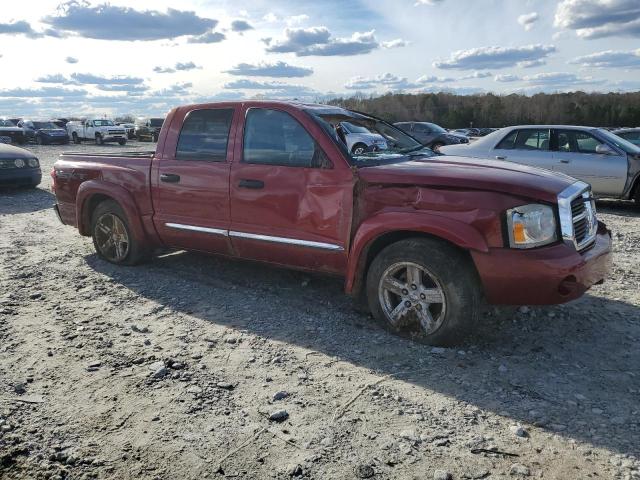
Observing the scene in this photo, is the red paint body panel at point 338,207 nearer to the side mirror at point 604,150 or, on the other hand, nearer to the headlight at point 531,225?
the headlight at point 531,225

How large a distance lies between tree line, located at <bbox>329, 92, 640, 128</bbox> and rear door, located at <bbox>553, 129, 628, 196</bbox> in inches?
1978

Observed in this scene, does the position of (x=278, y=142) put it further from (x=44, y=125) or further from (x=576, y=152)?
(x=44, y=125)

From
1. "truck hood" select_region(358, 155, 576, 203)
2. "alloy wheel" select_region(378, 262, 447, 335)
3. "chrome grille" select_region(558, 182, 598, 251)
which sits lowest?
"alloy wheel" select_region(378, 262, 447, 335)

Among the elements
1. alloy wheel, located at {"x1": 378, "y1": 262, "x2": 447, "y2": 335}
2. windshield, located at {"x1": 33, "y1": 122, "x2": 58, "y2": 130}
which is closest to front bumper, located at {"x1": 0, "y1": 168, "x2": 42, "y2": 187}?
alloy wheel, located at {"x1": 378, "y1": 262, "x2": 447, "y2": 335}

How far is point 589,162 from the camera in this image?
9.30m

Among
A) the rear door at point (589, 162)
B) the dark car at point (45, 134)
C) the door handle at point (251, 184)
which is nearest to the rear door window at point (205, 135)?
the door handle at point (251, 184)

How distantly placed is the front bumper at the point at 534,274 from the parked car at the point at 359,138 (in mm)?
1392

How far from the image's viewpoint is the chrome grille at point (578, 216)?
145 inches

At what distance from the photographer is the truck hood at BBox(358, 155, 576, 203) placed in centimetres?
364

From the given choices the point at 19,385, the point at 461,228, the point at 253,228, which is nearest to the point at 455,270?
the point at 461,228

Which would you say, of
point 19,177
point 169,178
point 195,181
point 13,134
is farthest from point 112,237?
point 13,134

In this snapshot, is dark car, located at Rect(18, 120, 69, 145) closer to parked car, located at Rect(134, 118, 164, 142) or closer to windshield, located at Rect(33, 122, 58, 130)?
windshield, located at Rect(33, 122, 58, 130)

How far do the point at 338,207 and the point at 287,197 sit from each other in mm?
492

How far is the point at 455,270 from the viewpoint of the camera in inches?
146
